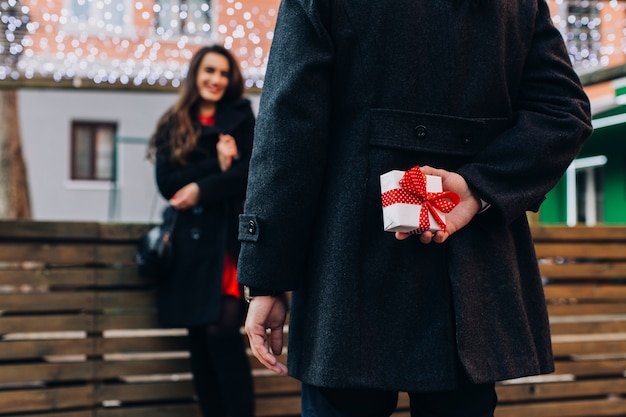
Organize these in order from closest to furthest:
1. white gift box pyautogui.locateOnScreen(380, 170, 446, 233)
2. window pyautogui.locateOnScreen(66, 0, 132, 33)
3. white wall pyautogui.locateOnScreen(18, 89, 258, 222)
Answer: white gift box pyautogui.locateOnScreen(380, 170, 446, 233)
window pyautogui.locateOnScreen(66, 0, 132, 33)
white wall pyautogui.locateOnScreen(18, 89, 258, 222)

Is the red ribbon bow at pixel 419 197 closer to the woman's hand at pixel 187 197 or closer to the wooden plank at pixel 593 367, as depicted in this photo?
the woman's hand at pixel 187 197

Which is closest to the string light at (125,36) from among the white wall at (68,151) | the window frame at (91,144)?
the white wall at (68,151)

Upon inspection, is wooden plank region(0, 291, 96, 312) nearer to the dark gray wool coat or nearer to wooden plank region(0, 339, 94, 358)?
wooden plank region(0, 339, 94, 358)

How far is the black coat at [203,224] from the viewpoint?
9.98 feet

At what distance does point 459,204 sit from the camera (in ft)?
5.00

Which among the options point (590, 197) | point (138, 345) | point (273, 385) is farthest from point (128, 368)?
point (590, 197)

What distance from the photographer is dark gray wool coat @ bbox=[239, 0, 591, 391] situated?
151 cm

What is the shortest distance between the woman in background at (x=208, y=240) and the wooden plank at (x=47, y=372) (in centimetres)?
50

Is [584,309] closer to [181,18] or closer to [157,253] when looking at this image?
[157,253]

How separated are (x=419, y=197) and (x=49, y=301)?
2380 mm

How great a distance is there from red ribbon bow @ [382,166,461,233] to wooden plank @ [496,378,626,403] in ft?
8.51

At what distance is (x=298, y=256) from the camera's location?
1561mm

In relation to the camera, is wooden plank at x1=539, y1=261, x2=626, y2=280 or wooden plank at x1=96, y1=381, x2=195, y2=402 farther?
wooden plank at x1=539, y1=261, x2=626, y2=280

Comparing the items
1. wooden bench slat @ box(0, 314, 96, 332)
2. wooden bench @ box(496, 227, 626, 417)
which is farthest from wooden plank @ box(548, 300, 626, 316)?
wooden bench slat @ box(0, 314, 96, 332)
